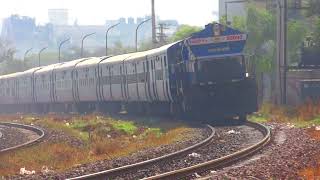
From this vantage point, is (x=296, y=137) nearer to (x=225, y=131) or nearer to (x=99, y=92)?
(x=225, y=131)

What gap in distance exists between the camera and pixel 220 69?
2562cm

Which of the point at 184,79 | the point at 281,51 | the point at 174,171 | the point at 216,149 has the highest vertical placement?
the point at 281,51

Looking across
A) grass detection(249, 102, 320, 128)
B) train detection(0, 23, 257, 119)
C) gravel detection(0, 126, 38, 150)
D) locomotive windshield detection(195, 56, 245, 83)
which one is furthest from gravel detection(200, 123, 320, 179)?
gravel detection(0, 126, 38, 150)

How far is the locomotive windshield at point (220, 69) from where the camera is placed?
25438 millimetres

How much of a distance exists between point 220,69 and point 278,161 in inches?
486

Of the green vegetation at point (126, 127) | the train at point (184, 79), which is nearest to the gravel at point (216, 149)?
the train at point (184, 79)

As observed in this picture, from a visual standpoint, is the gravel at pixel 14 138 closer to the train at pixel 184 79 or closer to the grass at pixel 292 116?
the train at pixel 184 79

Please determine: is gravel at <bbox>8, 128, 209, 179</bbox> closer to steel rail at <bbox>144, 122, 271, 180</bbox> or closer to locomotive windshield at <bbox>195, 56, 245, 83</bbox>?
steel rail at <bbox>144, 122, 271, 180</bbox>

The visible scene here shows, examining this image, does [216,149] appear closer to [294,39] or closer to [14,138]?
[14,138]

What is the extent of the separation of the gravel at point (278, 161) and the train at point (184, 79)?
22.7ft

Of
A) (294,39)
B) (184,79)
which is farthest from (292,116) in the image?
(294,39)

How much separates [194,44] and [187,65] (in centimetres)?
91

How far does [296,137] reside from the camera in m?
18.9

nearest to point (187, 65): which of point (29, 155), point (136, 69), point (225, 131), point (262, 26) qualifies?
point (225, 131)
